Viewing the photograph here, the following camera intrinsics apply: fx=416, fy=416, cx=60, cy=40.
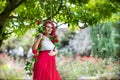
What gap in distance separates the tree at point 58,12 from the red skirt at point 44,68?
1775 mm

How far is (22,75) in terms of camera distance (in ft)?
34.9

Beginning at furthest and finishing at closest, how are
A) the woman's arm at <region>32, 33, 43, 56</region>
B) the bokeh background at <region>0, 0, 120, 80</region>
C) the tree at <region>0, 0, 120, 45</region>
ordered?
the bokeh background at <region>0, 0, 120, 80</region>, the tree at <region>0, 0, 120, 45</region>, the woman's arm at <region>32, 33, 43, 56</region>

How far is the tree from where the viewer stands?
16.9 ft

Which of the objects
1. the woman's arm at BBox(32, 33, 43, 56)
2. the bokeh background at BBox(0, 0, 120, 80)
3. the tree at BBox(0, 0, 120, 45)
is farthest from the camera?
the bokeh background at BBox(0, 0, 120, 80)

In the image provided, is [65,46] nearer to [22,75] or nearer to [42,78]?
[22,75]

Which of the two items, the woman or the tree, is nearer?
the woman

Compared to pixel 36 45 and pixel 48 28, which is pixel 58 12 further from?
pixel 36 45

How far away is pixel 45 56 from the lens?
11.0 ft

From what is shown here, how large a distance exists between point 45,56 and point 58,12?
2.03 metres

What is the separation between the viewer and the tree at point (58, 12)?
16.9ft

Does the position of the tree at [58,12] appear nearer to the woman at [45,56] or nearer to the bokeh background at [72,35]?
the bokeh background at [72,35]

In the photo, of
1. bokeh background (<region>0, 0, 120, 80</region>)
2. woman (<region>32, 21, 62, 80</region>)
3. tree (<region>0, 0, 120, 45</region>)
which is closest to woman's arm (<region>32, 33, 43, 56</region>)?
woman (<region>32, 21, 62, 80</region>)

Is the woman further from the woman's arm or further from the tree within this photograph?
the tree

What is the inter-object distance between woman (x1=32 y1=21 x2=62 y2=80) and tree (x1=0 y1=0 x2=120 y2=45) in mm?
1685
